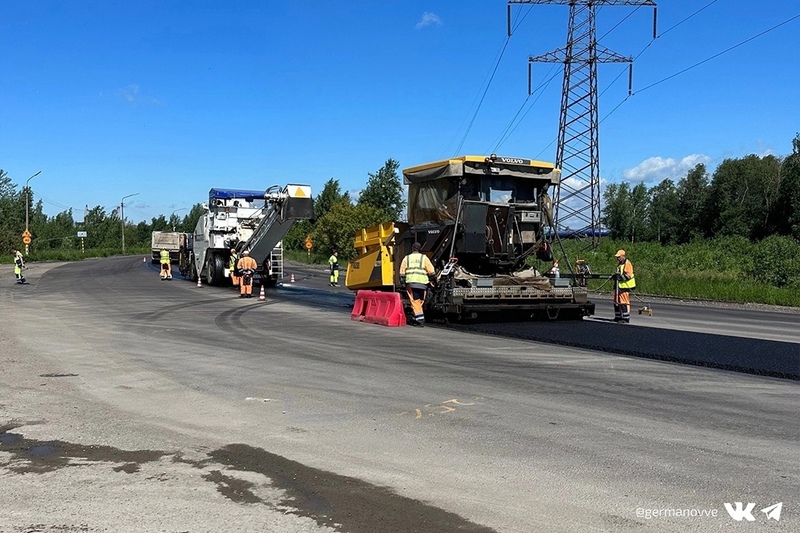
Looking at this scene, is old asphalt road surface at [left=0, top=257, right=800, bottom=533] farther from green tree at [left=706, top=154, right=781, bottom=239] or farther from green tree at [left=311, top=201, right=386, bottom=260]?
green tree at [left=706, top=154, right=781, bottom=239]

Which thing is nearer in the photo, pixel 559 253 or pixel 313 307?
pixel 559 253

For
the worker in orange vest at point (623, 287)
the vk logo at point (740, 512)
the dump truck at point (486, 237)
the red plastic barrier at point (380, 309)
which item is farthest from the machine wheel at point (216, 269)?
the vk logo at point (740, 512)

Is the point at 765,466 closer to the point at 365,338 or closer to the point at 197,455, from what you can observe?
the point at 197,455

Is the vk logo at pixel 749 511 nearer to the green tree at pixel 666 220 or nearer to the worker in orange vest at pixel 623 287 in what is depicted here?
the worker in orange vest at pixel 623 287

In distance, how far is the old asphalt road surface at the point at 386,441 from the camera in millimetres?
4055

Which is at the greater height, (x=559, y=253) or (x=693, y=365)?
(x=559, y=253)

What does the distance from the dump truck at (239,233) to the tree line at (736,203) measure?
42.3 meters

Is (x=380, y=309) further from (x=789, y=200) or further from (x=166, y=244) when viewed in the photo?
(x=789, y=200)

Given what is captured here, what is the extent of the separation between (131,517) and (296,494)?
0.95 m

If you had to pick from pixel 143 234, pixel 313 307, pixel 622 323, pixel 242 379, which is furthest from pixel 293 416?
pixel 143 234

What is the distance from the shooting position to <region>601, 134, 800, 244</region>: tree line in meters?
61.1

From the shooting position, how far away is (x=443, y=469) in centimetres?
482

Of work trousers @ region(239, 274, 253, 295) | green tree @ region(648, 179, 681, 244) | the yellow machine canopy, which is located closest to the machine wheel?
work trousers @ region(239, 274, 253, 295)

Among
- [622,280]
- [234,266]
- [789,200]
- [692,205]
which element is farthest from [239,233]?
[692,205]
